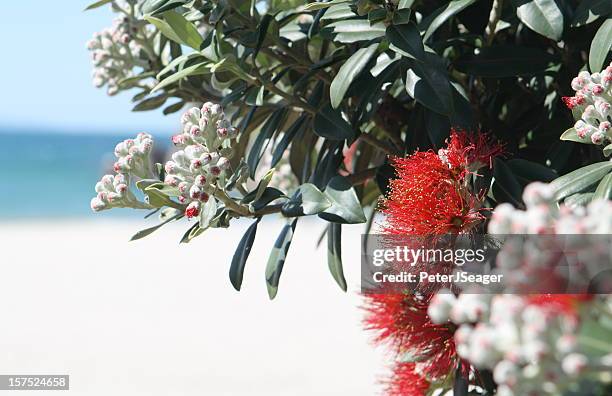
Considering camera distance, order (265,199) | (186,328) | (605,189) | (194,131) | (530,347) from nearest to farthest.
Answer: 1. (530,347)
2. (605,189)
3. (194,131)
4. (265,199)
5. (186,328)

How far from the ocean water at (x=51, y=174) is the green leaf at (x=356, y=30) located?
11788 mm

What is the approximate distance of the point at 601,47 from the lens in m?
0.93

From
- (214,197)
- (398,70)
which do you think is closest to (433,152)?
(398,70)

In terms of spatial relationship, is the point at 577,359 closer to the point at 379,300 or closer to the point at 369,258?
the point at 379,300

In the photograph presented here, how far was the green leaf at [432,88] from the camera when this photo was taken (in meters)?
0.97

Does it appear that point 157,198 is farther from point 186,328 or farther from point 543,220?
point 186,328

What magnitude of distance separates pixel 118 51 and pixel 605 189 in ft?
2.82

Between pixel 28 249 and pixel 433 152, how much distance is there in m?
8.17

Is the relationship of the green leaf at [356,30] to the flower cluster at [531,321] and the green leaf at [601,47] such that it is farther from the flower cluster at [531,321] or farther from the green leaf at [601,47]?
the flower cluster at [531,321]

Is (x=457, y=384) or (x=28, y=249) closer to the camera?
(x=457, y=384)

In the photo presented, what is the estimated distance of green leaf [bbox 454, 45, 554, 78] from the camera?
1100 mm

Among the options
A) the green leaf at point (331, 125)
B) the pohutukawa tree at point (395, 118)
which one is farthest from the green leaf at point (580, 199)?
the green leaf at point (331, 125)

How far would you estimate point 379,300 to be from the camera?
1.11 meters

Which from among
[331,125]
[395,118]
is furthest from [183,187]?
[395,118]
